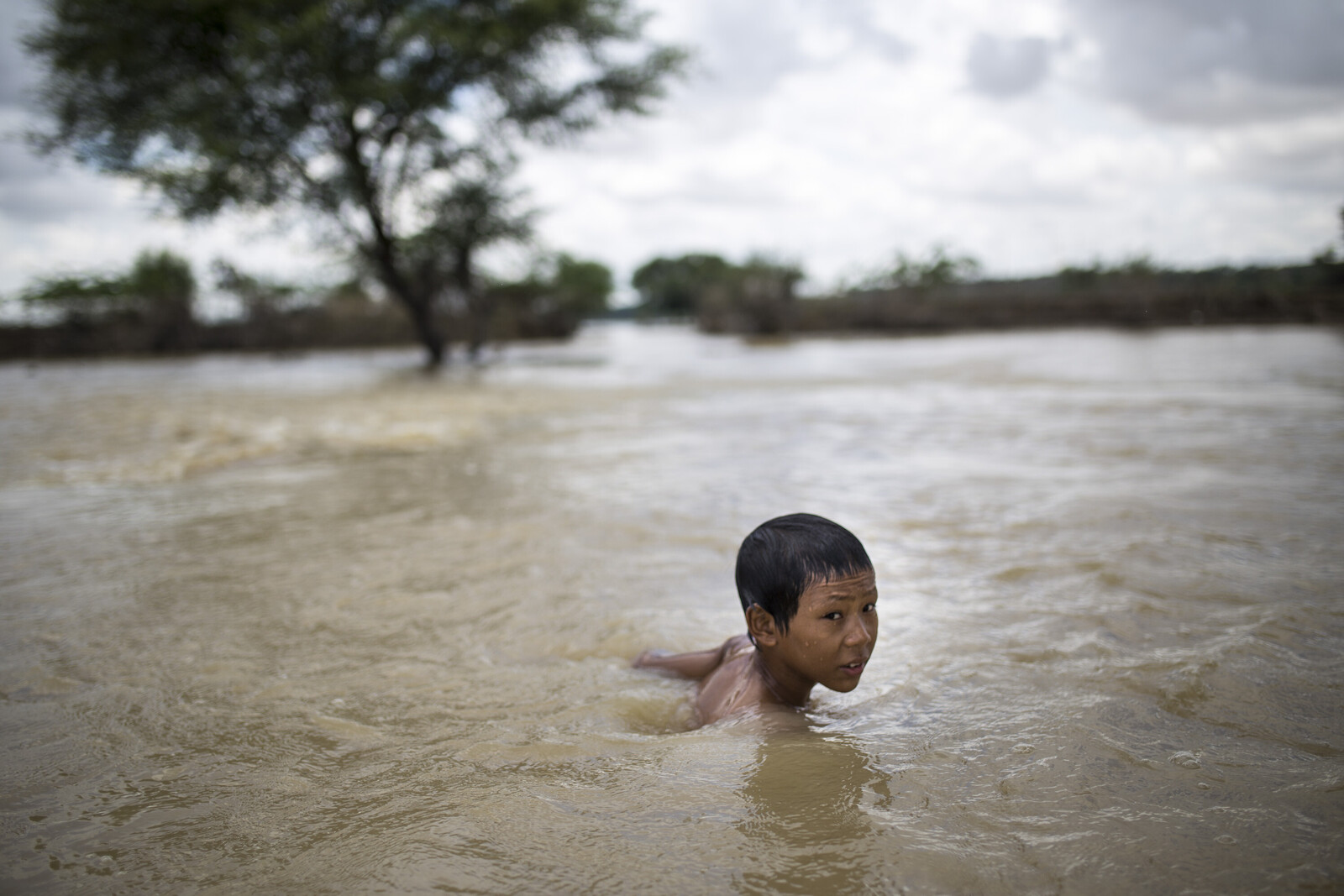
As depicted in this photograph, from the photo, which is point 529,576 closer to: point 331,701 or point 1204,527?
point 331,701

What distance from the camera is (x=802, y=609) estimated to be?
1.95 meters

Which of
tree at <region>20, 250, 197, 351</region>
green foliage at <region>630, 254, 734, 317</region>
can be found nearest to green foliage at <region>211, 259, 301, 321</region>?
tree at <region>20, 250, 197, 351</region>

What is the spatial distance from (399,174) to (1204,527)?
15937 mm

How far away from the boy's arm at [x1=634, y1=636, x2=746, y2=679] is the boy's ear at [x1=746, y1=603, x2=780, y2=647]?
0.32 meters

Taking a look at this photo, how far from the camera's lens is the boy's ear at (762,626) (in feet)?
6.72

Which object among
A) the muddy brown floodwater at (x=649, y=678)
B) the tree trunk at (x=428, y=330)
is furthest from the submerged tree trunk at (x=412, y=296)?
the muddy brown floodwater at (x=649, y=678)

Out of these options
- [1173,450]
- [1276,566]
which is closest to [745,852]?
[1276,566]

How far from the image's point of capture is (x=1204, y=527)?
12.0 feet

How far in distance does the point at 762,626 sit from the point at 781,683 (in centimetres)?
20

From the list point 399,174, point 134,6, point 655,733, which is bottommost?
point 655,733

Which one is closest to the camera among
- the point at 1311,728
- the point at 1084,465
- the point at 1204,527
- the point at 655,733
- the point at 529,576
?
the point at 1311,728

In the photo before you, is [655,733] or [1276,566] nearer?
[655,733]

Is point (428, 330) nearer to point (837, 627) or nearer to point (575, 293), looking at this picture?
point (575, 293)

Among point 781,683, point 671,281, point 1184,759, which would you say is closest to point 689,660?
point 781,683
